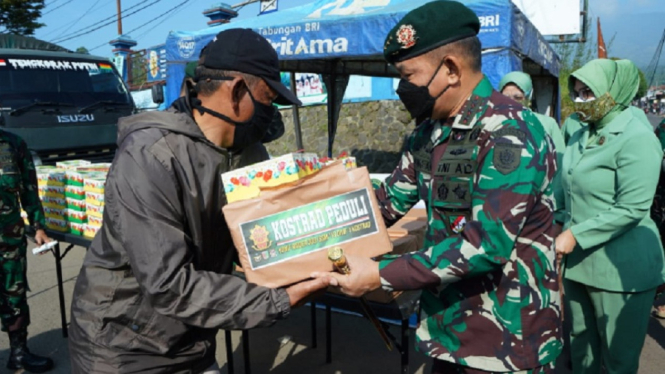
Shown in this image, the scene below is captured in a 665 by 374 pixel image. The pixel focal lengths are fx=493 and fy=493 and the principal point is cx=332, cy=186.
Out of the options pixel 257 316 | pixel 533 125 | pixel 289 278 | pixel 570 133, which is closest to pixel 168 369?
pixel 257 316

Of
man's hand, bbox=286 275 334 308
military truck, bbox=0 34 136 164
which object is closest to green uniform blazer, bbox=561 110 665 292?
man's hand, bbox=286 275 334 308

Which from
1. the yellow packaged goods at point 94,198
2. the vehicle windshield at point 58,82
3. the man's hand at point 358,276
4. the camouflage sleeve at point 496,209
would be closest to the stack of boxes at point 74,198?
the yellow packaged goods at point 94,198

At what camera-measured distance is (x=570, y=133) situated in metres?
3.04

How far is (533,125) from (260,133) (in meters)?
0.87

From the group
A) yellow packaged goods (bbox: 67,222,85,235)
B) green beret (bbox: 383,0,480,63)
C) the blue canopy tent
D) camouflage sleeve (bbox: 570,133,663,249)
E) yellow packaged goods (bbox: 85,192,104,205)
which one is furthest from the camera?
the blue canopy tent

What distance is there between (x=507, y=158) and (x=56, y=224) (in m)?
3.68

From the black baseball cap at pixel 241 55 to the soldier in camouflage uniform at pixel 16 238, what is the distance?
2.67 meters

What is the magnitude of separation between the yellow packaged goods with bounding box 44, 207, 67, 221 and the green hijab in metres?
3.64

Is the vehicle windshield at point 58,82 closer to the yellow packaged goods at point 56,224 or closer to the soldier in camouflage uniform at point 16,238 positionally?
the yellow packaged goods at point 56,224

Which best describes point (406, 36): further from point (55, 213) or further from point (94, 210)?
point (55, 213)

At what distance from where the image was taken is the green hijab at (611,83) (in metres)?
2.52

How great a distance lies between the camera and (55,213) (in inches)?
153

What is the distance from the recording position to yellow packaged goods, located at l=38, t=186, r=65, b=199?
3.80m

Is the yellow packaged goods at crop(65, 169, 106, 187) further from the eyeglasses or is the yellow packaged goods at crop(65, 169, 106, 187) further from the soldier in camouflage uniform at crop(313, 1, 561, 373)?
the eyeglasses
